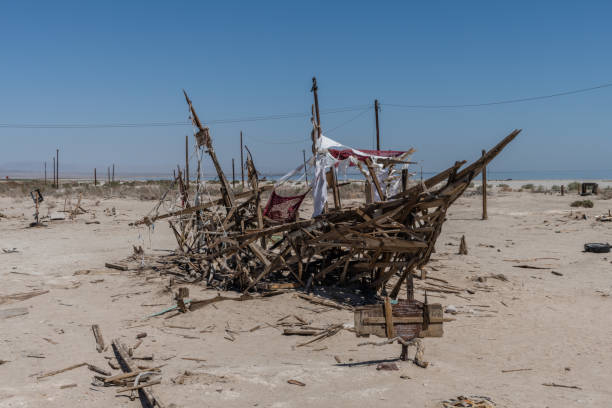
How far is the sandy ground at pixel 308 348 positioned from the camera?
584cm

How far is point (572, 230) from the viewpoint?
69.4 feet

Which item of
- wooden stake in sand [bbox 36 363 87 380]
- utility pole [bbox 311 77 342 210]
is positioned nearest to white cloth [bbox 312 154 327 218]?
utility pole [bbox 311 77 342 210]

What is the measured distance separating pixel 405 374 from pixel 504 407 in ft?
4.42

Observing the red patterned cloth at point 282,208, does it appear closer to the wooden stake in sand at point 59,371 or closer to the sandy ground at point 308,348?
the sandy ground at point 308,348

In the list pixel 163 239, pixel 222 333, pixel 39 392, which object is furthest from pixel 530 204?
pixel 39 392

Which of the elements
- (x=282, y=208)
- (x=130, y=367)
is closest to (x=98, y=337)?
(x=130, y=367)

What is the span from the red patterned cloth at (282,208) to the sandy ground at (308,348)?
2.04m

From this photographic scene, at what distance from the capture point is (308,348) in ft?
25.7

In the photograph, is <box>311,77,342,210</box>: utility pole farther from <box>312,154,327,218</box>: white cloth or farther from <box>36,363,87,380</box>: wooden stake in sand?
<box>36,363,87,380</box>: wooden stake in sand

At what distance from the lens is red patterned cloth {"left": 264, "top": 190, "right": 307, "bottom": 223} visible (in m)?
11.2

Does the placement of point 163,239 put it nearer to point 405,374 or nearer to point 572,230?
point 405,374

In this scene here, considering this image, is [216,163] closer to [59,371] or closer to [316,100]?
[316,100]

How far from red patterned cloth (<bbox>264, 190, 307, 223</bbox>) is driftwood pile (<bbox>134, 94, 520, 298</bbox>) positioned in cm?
28

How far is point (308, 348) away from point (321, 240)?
2649 mm
